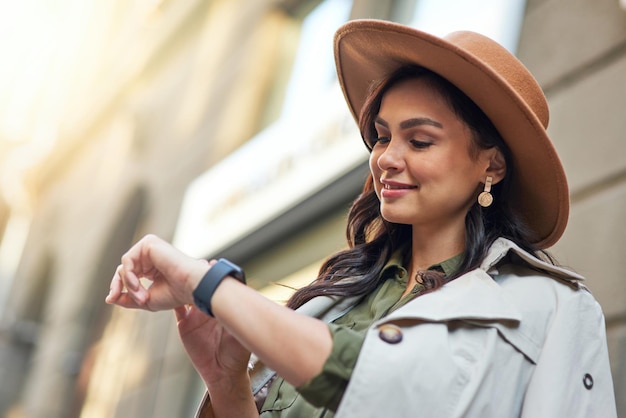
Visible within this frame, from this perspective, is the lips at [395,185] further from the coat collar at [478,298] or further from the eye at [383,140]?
the coat collar at [478,298]

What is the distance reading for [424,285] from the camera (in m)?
2.46

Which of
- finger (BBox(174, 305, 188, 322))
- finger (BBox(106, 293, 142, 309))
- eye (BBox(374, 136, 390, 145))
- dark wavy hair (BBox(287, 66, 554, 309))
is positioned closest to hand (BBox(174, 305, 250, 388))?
finger (BBox(174, 305, 188, 322))

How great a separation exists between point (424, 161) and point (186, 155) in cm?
780

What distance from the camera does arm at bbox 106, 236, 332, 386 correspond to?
1978 mm

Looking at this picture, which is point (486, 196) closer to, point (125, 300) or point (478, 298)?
point (478, 298)

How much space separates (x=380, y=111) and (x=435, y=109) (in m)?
0.18

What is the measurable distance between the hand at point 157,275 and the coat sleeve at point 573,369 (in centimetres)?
77

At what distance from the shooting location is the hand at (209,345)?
2438 millimetres

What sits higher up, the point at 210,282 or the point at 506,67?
the point at 506,67

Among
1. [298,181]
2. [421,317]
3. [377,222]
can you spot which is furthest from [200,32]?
[421,317]

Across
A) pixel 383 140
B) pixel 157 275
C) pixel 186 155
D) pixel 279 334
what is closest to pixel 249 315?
pixel 279 334

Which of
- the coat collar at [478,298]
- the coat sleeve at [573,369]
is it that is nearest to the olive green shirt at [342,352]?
the coat collar at [478,298]

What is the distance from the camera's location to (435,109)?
2559 mm

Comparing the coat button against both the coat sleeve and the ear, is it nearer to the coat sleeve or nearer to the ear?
the coat sleeve
